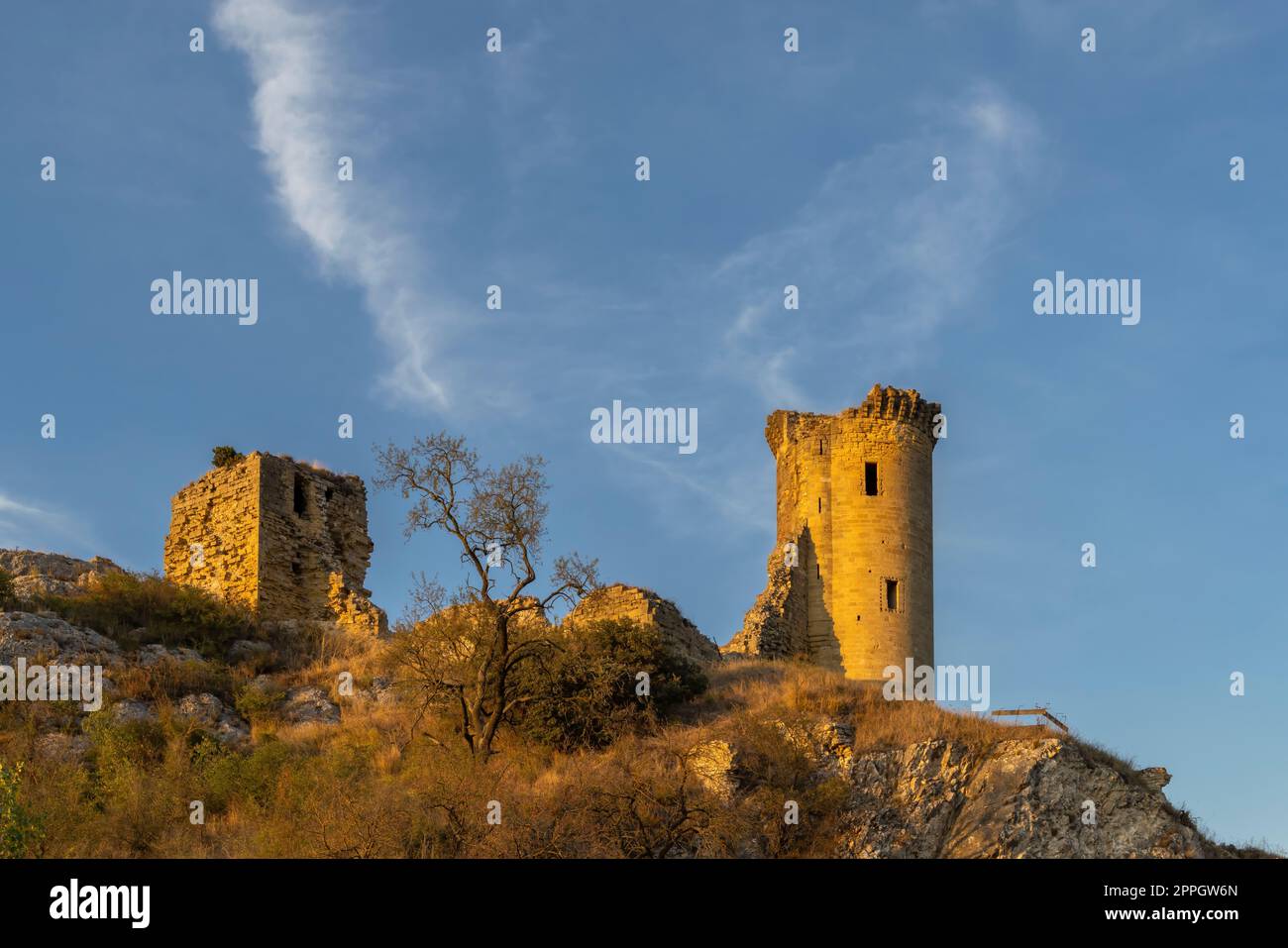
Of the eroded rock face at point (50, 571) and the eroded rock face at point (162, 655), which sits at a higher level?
the eroded rock face at point (50, 571)

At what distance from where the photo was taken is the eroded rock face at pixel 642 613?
97.2ft

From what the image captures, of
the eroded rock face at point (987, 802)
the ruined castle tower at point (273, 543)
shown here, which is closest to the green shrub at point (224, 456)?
the ruined castle tower at point (273, 543)

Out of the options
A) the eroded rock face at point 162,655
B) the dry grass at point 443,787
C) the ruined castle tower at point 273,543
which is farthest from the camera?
the ruined castle tower at point 273,543

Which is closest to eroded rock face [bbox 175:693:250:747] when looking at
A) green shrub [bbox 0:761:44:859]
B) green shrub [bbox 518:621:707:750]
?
green shrub [bbox 518:621:707:750]

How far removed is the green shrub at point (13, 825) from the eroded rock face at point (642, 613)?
42.7ft

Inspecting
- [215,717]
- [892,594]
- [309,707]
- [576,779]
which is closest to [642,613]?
[309,707]

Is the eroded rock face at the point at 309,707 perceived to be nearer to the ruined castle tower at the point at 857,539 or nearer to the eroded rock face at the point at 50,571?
the eroded rock face at the point at 50,571

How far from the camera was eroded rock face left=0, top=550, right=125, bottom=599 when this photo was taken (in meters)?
30.9

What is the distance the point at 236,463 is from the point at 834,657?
16.8 m

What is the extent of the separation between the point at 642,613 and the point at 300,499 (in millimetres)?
10336

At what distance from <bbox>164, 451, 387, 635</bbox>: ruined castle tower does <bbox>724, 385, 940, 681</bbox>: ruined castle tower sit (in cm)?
1071

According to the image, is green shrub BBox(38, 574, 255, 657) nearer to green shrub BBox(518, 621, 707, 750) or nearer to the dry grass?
the dry grass
